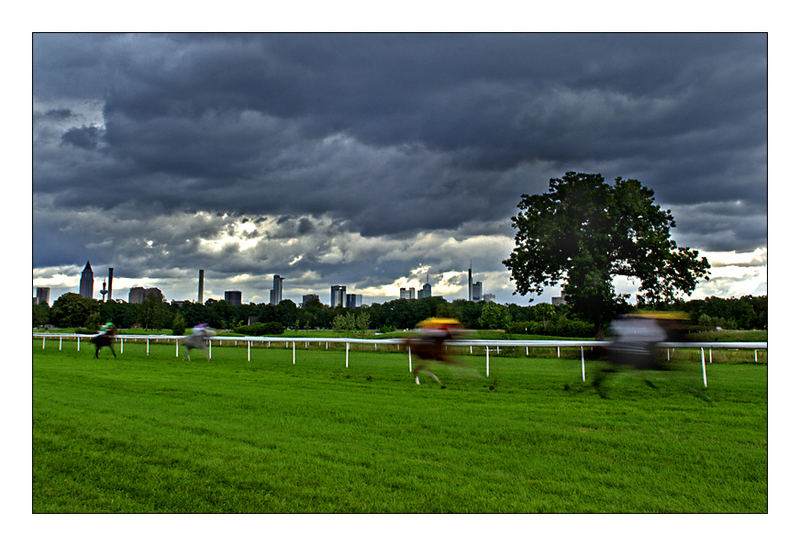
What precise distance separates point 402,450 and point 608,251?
4.18 meters

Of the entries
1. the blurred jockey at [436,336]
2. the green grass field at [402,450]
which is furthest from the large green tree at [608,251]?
the blurred jockey at [436,336]

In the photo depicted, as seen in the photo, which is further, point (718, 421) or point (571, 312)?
point (571, 312)

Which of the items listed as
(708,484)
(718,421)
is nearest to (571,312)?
(718,421)

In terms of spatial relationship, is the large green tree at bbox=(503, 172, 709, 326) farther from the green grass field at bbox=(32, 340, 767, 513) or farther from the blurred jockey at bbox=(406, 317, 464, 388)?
the blurred jockey at bbox=(406, 317, 464, 388)

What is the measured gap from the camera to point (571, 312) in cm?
732

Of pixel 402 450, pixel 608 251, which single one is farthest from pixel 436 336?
pixel 608 251

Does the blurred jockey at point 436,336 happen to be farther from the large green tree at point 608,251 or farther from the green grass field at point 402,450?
the large green tree at point 608,251

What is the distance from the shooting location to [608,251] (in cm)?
719

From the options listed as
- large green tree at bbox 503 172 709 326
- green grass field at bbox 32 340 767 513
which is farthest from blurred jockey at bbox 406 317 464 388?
large green tree at bbox 503 172 709 326

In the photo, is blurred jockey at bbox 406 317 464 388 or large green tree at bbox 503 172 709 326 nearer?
blurred jockey at bbox 406 317 464 388

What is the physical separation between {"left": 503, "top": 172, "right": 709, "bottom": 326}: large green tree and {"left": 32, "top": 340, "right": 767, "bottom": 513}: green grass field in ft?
4.83

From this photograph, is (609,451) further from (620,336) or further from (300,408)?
(300,408)

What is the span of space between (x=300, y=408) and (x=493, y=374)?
600 cm

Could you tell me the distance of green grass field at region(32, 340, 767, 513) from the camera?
3857 millimetres
